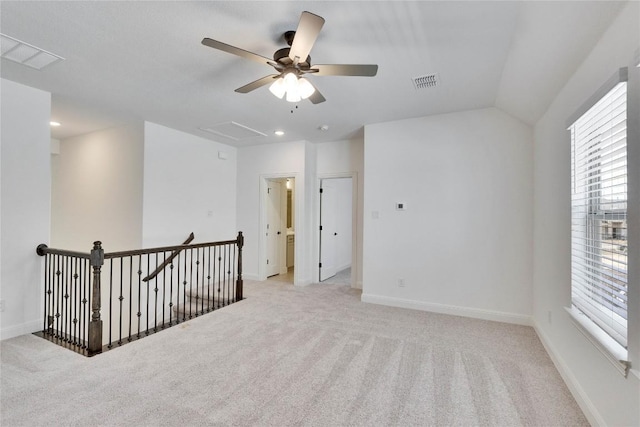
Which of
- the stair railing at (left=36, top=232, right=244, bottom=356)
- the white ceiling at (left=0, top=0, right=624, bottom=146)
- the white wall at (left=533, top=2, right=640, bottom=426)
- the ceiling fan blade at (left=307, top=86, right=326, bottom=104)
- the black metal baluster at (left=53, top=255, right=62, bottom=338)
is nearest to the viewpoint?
the white wall at (left=533, top=2, right=640, bottom=426)

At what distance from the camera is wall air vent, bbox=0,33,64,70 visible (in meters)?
2.33

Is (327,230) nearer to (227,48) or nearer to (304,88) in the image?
(304,88)

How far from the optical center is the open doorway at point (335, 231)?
5.71 m

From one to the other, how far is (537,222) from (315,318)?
285 cm

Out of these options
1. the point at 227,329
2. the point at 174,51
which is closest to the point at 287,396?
the point at 227,329

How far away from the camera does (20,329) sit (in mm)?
3084

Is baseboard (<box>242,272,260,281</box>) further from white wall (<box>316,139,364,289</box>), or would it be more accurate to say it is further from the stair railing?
white wall (<box>316,139,364,289</box>)

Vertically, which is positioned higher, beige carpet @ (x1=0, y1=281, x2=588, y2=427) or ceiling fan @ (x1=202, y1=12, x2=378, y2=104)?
ceiling fan @ (x1=202, y1=12, x2=378, y2=104)

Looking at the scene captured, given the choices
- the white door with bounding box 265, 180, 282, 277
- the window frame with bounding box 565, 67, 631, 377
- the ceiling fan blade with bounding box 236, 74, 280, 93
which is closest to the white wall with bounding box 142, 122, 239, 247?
the white door with bounding box 265, 180, 282, 277

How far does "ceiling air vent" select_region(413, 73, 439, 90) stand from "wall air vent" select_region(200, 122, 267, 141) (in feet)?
8.71

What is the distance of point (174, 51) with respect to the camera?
2439mm

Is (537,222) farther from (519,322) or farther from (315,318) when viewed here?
(315,318)

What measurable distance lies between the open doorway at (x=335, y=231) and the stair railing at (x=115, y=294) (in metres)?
1.80

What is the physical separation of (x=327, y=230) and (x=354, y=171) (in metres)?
1.37
